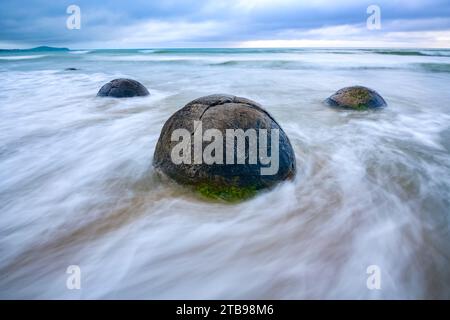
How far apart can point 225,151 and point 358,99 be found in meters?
4.80

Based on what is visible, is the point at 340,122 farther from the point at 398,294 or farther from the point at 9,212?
the point at 9,212

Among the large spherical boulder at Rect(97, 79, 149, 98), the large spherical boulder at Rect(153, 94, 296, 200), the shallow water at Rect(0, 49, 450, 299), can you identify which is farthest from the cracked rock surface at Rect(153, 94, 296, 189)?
the large spherical boulder at Rect(97, 79, 149, 98)

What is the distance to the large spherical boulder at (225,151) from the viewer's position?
2.80m

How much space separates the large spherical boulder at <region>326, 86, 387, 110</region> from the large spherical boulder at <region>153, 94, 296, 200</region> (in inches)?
160

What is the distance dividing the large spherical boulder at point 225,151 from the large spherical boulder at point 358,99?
406 cm

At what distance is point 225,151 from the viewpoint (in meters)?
2.79

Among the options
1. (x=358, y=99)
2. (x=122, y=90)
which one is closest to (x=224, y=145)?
(x=358, y=99)

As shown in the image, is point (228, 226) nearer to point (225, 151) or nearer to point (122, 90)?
point (225, 151)

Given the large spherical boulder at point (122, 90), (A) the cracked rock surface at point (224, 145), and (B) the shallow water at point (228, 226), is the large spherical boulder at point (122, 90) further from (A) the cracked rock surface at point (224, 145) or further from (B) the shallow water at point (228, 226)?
(A) the cracked rock surface at point (224, 145)

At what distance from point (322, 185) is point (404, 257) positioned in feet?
3.76

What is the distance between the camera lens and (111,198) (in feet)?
9.94

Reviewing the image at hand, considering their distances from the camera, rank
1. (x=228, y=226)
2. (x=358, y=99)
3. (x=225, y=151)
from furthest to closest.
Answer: (x=358, y=99), (x=225, y=151), (x=228, y=226)

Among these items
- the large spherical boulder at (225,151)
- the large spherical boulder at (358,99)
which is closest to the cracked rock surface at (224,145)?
the large spherical boulder at (225,151)
